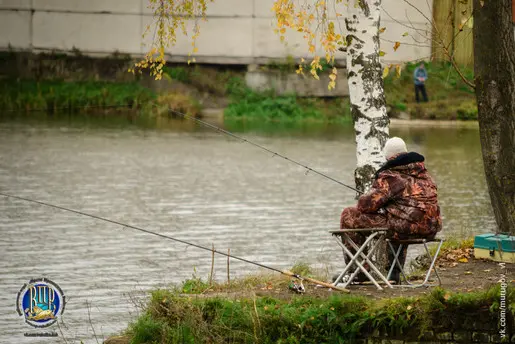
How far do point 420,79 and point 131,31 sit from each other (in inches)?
428

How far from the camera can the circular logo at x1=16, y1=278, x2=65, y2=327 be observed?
37.6 ft

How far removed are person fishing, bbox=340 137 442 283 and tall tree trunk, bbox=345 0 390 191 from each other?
1.48 m

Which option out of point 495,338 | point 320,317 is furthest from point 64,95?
point 495,338

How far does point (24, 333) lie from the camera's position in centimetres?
1091

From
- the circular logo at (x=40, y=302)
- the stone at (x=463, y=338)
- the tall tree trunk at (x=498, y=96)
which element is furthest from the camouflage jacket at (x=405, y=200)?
the circular logo at (x=40, y=302)

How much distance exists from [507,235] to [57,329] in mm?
4620

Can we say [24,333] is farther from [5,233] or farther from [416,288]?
[5,233]

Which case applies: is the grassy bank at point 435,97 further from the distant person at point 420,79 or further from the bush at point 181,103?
the bush at point 181,103

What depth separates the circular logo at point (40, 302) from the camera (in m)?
11.5

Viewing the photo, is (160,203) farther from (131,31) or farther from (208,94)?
(131,31)

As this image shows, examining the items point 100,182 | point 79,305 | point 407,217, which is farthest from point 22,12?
point 407,217

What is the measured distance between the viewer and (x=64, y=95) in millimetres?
40469

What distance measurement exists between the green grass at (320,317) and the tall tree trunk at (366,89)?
250 centimetres

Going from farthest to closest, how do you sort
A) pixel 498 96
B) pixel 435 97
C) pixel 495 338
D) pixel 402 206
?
1. pixel 435 97
2. pixel 498 96
3. pixel 402 206
4. pixel 495 338
